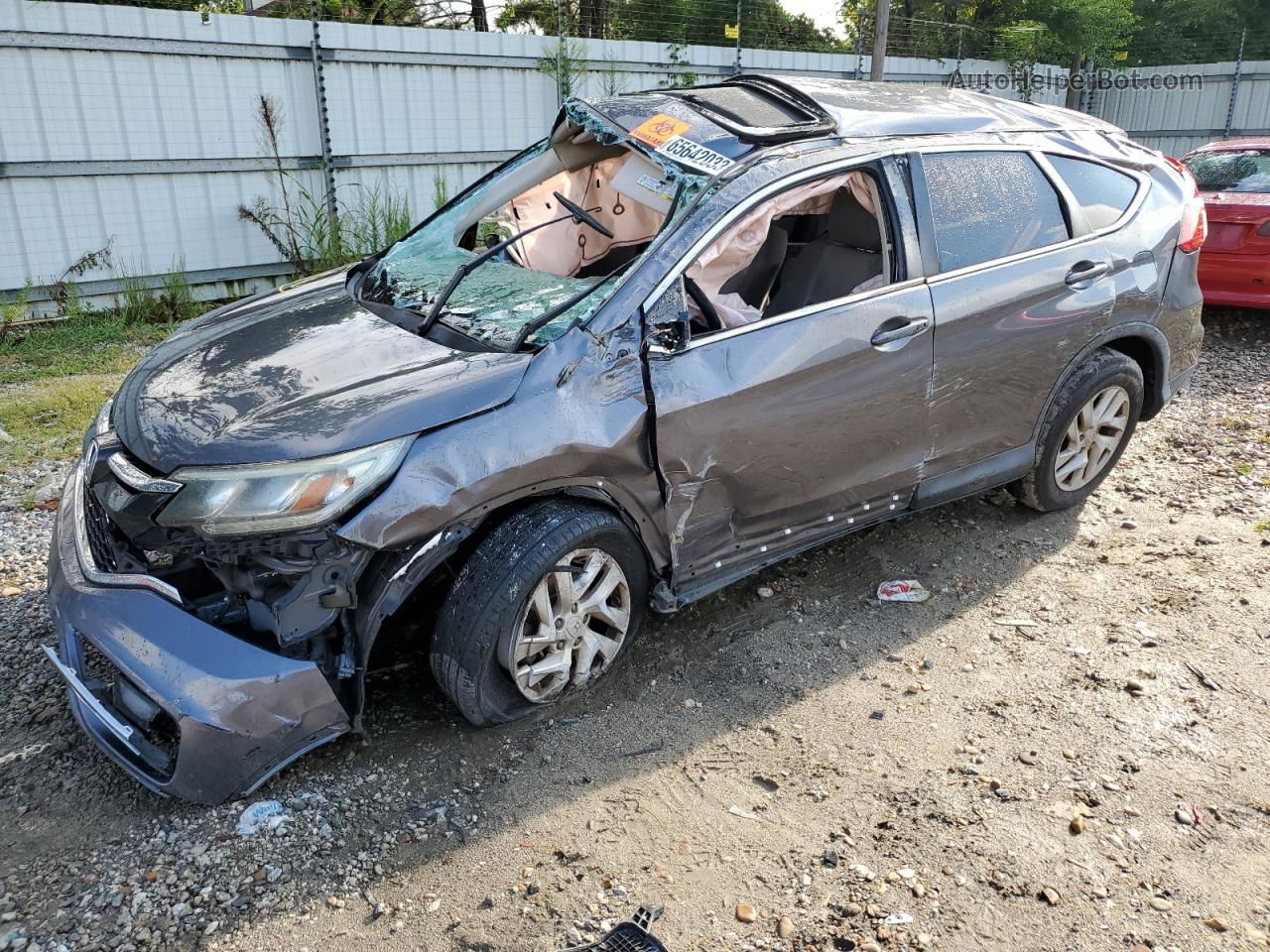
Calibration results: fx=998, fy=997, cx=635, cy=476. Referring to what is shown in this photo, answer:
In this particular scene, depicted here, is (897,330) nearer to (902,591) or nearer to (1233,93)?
(902,591)

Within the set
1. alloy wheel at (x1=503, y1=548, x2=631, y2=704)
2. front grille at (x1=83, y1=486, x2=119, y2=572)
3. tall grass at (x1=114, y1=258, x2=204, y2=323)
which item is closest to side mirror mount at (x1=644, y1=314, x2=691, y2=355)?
alloy wheel at (x1=503, y1=548, x2=631, y2=704)

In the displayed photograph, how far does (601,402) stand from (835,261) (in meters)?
1.52

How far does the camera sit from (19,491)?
4.95 metres

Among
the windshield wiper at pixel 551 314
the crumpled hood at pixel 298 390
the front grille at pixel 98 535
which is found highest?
the windshield wiper at pixel 551 314

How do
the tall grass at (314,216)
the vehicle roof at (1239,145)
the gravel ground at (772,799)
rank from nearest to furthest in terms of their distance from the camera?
the gravel ground at (772,799), the vehicle roof at (1239,145), the tall grass at (314,216)

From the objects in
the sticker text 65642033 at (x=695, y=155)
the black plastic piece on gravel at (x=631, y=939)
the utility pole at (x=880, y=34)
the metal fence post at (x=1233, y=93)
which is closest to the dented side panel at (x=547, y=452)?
the sticker text 65642033 at (x=695, y=155)

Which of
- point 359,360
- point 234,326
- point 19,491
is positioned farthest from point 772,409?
point 19,491

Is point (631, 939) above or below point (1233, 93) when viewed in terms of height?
below

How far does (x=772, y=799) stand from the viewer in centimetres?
296

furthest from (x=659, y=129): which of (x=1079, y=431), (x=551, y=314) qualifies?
(x=1079, y=431)

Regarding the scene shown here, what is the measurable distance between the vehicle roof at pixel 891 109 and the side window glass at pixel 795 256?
0.30m

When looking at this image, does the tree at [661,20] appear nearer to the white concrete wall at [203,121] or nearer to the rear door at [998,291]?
the white concrete wall at [203,121]

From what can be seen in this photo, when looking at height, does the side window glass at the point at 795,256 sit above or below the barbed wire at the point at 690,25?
below

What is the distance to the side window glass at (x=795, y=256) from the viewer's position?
3453 millimetres
